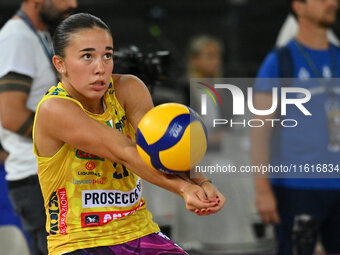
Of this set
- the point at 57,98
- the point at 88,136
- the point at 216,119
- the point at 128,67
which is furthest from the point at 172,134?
the point at 216,119

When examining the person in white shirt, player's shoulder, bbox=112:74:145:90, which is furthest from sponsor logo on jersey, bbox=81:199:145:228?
the person in white shirt

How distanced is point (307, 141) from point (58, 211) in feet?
6.33

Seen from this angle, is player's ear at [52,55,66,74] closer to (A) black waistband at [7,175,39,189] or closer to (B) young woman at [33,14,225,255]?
(B) young woman at [33,14,225,255]

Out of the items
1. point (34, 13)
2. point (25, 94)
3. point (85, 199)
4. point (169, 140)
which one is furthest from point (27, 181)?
point (169, 140)

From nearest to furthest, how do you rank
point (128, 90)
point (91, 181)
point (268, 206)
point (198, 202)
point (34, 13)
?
point (198, 202), point (91, 181), point (128, 90), point (34, 13), point (268, 206)

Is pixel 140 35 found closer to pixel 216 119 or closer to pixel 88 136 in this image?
pixel 216 119

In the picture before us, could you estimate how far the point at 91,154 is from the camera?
102 inches

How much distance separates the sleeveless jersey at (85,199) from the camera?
8.48 ft

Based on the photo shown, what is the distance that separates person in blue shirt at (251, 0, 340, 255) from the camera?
4035mm

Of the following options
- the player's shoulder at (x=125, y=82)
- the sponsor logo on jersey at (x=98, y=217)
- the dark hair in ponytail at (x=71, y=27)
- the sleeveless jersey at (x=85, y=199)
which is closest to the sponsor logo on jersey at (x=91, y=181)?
the sleeveless jersey at (x=85, y=199)

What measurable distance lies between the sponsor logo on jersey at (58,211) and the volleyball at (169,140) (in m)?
0.47

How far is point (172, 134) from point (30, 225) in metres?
1.58

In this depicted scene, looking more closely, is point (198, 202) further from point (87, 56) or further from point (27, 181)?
point (27, 181)

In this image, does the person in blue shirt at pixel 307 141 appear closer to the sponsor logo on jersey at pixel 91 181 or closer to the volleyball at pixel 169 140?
the sponsor logo on jersey at pixel 91 181
